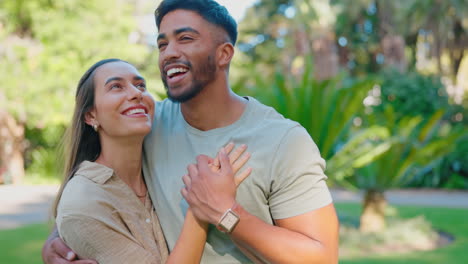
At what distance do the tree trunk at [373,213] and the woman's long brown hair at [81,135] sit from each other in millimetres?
6830

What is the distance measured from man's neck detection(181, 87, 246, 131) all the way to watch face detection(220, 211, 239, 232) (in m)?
0.56

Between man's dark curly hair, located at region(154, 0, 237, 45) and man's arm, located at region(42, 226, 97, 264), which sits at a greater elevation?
man's dark curly hair, located at region(154, 0, 237, 45)

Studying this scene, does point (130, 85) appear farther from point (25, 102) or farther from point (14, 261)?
point (25, 102)

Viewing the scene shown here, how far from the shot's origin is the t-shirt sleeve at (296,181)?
2139 mm

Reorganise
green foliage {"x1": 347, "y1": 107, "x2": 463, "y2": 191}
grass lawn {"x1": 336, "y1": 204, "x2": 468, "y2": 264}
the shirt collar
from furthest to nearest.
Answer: green foliage {"x1": 347, "y1": 107, "x2": 463, "y2": 191} → grass lawn {"x1": 336, "y1": 204, "x2": 468, "y2": 264} → the shirt collar

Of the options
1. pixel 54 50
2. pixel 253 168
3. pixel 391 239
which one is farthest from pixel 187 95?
pixel 54 50

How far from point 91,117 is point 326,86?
4.97 m

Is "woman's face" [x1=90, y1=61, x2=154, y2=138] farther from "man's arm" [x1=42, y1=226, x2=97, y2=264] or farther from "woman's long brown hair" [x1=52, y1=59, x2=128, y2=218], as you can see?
"man's arm" [x1=42, y1=226, x2=97, y2=264]

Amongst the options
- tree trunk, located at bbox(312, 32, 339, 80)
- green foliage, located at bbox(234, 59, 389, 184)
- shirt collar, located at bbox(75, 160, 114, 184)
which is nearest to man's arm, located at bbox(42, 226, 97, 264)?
shirt collar, located at bbox(75, 160, 114, 184)

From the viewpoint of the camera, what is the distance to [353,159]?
7.64 metres

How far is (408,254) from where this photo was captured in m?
7.68

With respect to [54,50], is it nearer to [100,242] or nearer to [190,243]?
[100,242]

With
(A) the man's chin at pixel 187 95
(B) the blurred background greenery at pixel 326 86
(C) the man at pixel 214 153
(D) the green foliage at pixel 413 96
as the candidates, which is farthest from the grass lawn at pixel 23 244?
(D) the green foliage at pixel 413 96

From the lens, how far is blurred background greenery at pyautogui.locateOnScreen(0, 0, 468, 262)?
7387 millimetres
